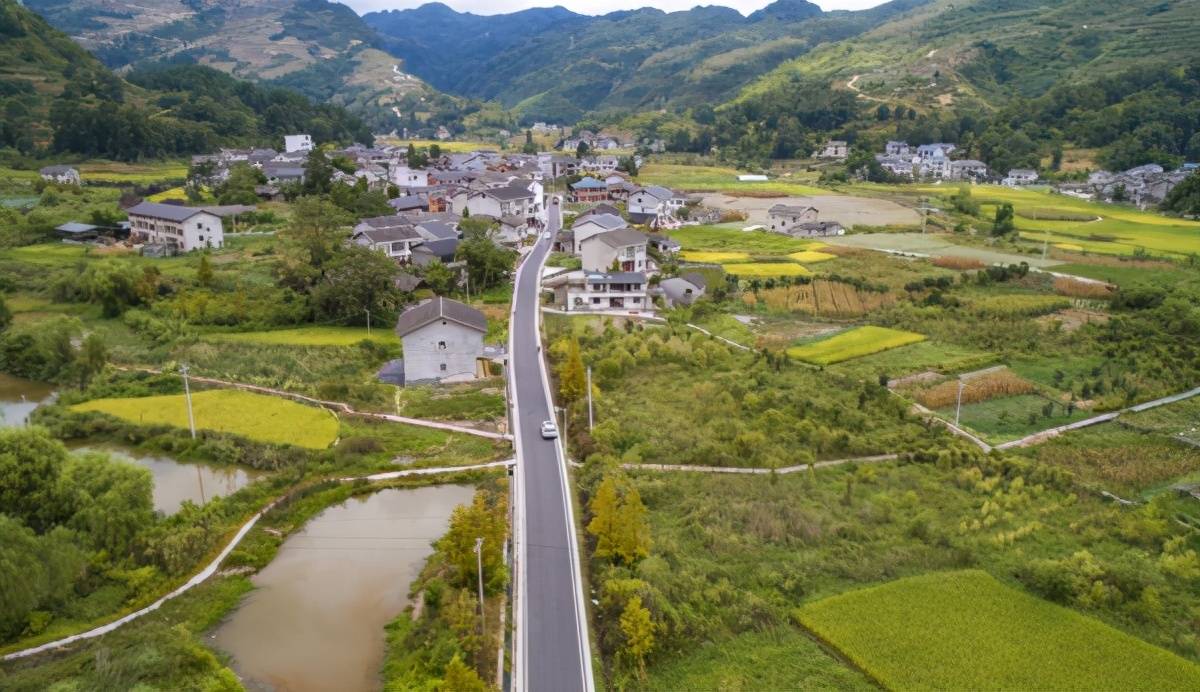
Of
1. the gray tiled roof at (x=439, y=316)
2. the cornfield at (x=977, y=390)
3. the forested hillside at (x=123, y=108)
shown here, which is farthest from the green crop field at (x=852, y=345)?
the forested hillside at (x=123, y=108)

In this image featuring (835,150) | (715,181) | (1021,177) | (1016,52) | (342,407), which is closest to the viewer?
(342,407)

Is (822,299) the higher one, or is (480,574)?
(822,299)

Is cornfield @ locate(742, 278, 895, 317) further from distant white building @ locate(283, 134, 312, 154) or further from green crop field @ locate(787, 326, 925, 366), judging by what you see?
distant white building @ locate(283, 134, 312, 154)

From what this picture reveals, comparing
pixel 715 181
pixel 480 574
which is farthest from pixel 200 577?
pixel 715 181

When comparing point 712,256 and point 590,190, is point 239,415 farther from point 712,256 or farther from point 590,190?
point 590,190

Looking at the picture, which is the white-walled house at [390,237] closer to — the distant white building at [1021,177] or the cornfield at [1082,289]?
the cornfield at [1082,289]

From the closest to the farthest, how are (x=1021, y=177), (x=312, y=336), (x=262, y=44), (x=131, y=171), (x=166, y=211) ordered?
(x=312, y=336), (x=166, y=211), (x=131, y=171), (x=1021, y=177), (x=262, y=44)
